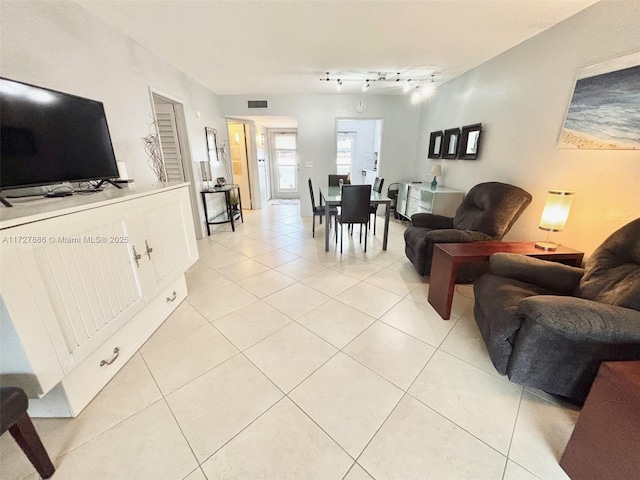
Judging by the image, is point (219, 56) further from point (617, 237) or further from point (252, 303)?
point (617, 237)

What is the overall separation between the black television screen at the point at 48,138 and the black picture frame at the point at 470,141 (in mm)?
3995

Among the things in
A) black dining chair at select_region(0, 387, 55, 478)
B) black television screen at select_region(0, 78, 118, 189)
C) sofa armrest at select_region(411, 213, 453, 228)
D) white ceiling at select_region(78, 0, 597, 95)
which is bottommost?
black dining chair at select_region(0, 387, 55, 478)

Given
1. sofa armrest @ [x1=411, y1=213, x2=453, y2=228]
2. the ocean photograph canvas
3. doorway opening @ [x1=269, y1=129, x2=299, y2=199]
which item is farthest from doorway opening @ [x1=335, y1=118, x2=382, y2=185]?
the ocean photograph canvas

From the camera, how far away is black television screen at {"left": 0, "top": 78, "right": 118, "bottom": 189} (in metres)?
1.25

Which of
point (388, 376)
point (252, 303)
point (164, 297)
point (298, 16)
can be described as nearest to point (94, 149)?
point (164, 297)

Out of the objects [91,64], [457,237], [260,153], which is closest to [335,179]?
[260,153]

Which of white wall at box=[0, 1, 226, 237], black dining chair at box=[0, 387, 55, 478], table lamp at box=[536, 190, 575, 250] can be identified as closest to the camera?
black dining chair at box=[0, 387, 55, 478]

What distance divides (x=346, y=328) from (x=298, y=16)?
2.64 m

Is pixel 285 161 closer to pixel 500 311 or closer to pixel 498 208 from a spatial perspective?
pixel 498 208

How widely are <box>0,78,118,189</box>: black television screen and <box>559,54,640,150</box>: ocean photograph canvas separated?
3731 millimetres

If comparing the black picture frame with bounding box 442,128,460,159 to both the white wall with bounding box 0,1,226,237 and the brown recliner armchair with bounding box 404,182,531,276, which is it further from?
the white wall with bounding box 0,1,226,237

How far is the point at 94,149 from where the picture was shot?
1.76 metres

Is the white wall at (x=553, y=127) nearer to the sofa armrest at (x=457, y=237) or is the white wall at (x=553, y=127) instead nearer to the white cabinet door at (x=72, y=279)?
the sofa armrest at (x=457, y=237)

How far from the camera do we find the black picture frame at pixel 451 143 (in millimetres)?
3832
